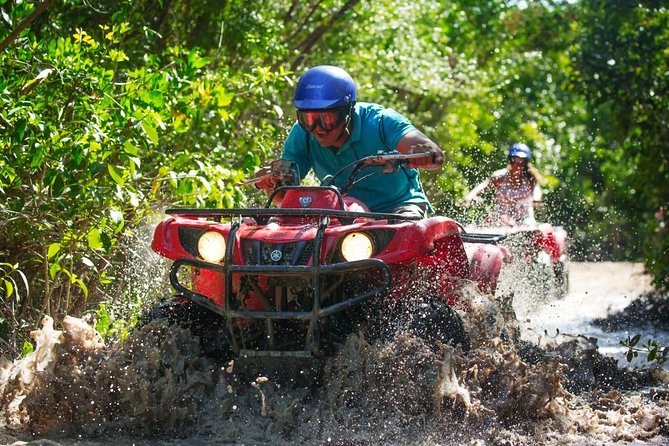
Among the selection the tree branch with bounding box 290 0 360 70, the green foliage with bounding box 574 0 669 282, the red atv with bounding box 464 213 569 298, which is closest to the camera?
the red atv with bounding box 464 213 569 298

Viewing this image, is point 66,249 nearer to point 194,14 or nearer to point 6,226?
point 6,226

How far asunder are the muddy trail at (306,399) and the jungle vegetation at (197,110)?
1217 millimetres

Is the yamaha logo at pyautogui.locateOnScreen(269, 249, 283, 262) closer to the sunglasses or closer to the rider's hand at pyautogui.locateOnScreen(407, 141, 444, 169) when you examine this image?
the rider's hand at pyautogui.locateOnScreen(407, 141, 444, 169)

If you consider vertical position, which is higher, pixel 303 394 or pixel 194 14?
pixel 194 14

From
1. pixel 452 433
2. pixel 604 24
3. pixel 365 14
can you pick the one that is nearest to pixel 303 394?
pixel 452 433

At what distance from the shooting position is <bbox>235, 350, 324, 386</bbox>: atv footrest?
5.55 m

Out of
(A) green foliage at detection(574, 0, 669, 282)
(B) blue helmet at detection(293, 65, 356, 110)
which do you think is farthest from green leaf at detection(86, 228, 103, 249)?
(A) green foliage at detection(574, 0, 669, 282)

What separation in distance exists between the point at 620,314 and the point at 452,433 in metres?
7.08

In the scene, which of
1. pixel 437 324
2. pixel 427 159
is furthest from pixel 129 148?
pixel 437 324

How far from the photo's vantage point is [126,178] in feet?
24.7

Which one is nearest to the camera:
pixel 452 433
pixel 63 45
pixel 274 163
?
pixel 452 433

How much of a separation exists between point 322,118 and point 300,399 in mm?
1795

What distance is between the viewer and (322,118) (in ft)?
21.9

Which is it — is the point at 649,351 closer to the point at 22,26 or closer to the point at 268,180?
the point at 268,180
